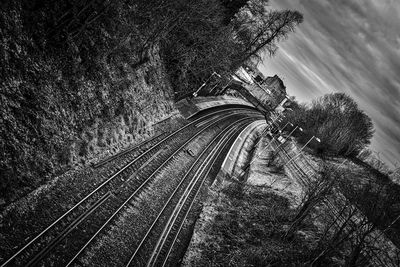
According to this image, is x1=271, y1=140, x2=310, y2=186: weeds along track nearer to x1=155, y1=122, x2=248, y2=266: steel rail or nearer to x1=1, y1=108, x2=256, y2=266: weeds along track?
x1=155, y1=122, x2=248, y2=266: steel rail

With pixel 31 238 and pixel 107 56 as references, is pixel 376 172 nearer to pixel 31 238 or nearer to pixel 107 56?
pixel 107 56

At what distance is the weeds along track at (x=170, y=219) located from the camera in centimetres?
1152

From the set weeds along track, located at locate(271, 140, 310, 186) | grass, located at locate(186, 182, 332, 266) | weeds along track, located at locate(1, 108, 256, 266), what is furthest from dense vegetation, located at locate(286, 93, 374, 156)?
weeds along track, located at locate(1, 108, 256, 266)

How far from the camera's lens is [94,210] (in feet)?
37.8

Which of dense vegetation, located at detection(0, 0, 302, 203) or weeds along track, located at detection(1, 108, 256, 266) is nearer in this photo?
weeds along track, located at detection(1, 108, 256, 266)

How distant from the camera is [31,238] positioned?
29.5 ft

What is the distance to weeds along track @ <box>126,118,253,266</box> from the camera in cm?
1152

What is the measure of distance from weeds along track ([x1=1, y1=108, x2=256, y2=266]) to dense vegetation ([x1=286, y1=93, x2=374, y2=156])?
101 ft

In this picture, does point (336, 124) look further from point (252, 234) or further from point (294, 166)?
point (252, 234)

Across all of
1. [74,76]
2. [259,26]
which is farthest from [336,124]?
[74,76]

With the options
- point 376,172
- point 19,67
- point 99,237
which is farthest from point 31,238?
point 376,172

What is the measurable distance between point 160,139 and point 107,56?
21.7ft

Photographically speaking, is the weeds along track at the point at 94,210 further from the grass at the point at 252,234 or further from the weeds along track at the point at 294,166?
the weeds along track at the point at 294,166

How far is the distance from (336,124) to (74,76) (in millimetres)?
41087
